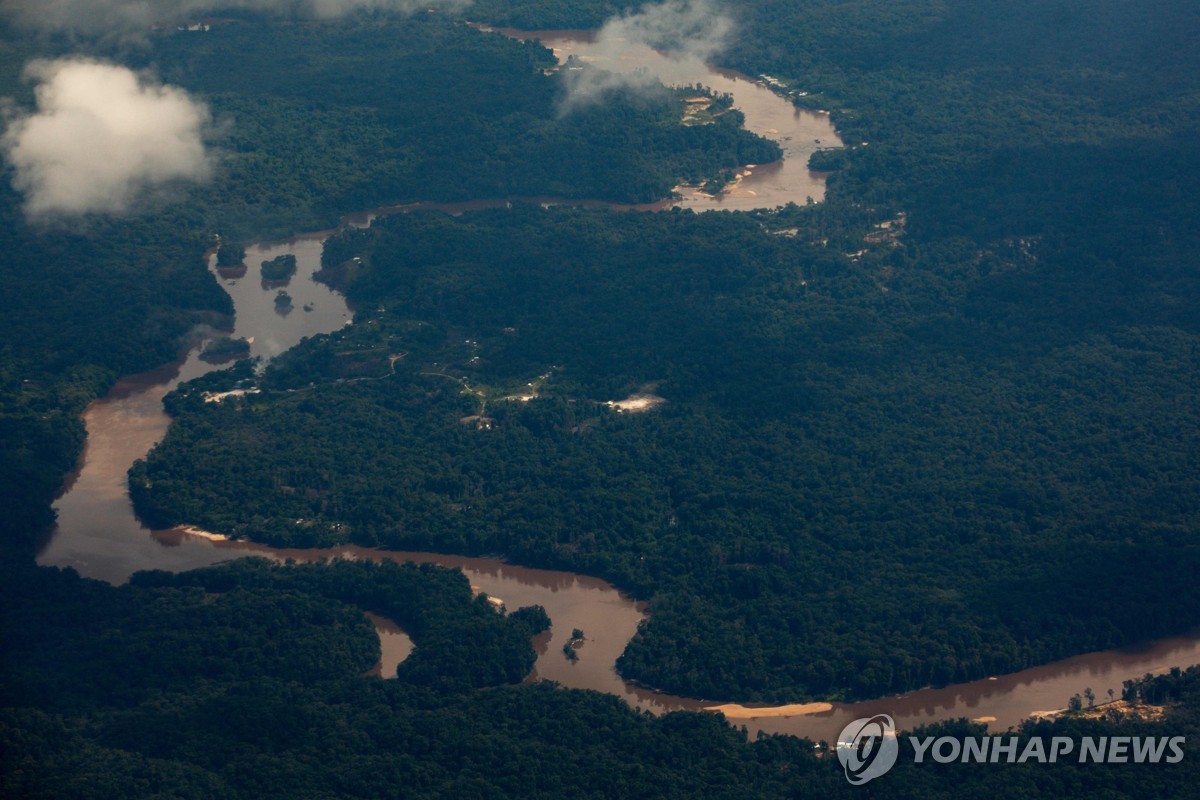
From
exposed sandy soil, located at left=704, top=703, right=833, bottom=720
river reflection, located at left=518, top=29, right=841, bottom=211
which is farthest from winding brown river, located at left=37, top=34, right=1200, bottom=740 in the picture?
river reflection, located at left=518, top=29, right=841, bottom=211

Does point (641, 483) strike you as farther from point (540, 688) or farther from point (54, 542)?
point (54, 542)

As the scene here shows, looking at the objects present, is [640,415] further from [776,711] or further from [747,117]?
[747,117]

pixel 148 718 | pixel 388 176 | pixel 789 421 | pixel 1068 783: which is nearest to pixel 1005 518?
pixel 789 421

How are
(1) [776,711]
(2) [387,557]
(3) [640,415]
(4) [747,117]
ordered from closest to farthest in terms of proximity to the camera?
(1) [776,711], (2) [387,557], (3) [640,415], (4) [747,117]

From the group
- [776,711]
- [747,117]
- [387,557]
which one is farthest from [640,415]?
[747,117]

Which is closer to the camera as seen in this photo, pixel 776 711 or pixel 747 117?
pixel 776 711

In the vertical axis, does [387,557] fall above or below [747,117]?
below

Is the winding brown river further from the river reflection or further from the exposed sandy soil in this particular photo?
the river reflection
